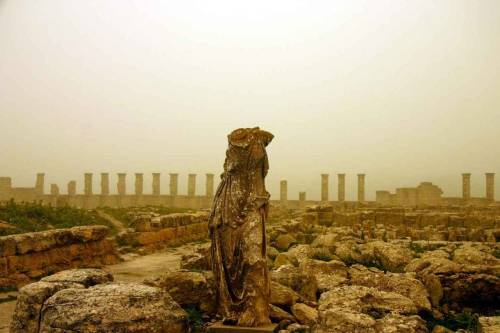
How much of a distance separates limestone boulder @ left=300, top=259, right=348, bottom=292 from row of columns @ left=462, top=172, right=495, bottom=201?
38090 mm

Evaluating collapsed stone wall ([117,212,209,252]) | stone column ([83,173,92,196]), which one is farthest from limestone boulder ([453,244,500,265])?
stone column ([83,173,92,196])

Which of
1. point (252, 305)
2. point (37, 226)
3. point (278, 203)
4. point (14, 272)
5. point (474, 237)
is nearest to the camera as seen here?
point (252, 305)

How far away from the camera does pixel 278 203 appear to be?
1881 inches

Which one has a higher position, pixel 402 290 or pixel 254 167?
pixel 254 167

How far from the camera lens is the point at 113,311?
4.29 m

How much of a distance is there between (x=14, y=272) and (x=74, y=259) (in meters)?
1.73

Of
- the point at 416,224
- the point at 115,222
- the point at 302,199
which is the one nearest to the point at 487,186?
the point at 302,199

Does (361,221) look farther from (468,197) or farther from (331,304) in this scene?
(468,197)

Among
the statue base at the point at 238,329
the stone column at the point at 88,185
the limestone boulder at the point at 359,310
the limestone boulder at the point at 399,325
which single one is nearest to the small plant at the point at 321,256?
the limestone boulder at the point at 359,310

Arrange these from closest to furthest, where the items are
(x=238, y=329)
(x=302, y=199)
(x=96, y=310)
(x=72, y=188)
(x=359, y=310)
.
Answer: (x=96, y=310) < (x=238, y=329) < (x=359, y=310) < (x=302, y=199) < (x=72, y=188)

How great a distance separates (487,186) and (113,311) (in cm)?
4401

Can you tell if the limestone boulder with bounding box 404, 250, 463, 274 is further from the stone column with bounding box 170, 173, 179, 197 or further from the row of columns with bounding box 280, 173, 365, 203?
the stone column with bounding box 170, 173, 179, 197

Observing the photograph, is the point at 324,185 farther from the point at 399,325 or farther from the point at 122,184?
the point at 399,325

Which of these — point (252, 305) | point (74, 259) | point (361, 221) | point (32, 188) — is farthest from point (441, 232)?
point (32, 188)
